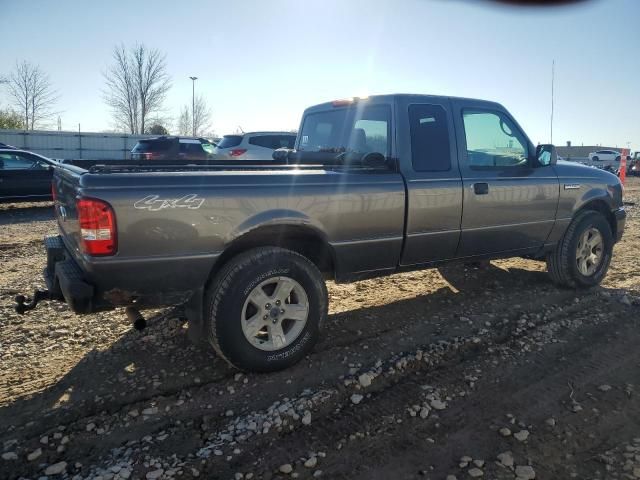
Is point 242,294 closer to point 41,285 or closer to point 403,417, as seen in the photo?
point 403,417

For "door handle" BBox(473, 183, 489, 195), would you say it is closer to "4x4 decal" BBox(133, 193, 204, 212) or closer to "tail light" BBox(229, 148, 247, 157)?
"4x4 decal" BBox(133, 193, 204, 212)

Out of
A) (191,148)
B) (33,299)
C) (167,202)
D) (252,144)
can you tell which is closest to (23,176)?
(252,144)

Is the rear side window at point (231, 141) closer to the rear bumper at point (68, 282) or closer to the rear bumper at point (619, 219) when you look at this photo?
the rear bumper at point (619, 219)

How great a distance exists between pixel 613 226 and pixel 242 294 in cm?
472

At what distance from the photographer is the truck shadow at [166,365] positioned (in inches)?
123

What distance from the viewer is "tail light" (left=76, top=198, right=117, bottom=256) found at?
297 cm

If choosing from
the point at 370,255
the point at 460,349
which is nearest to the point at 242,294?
the point at 370,255

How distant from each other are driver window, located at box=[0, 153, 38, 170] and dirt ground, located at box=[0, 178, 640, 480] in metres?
7.97

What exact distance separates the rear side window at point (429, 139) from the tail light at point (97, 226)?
8.02ft

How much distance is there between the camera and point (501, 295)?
5.37m

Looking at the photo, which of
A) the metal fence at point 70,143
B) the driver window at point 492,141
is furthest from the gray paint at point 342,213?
the metal fence at point 70,143

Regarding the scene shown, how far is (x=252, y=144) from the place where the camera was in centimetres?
1473

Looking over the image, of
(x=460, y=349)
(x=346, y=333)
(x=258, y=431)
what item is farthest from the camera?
(x=346, y=333)

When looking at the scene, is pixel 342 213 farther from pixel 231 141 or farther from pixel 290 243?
pixel 231 141
